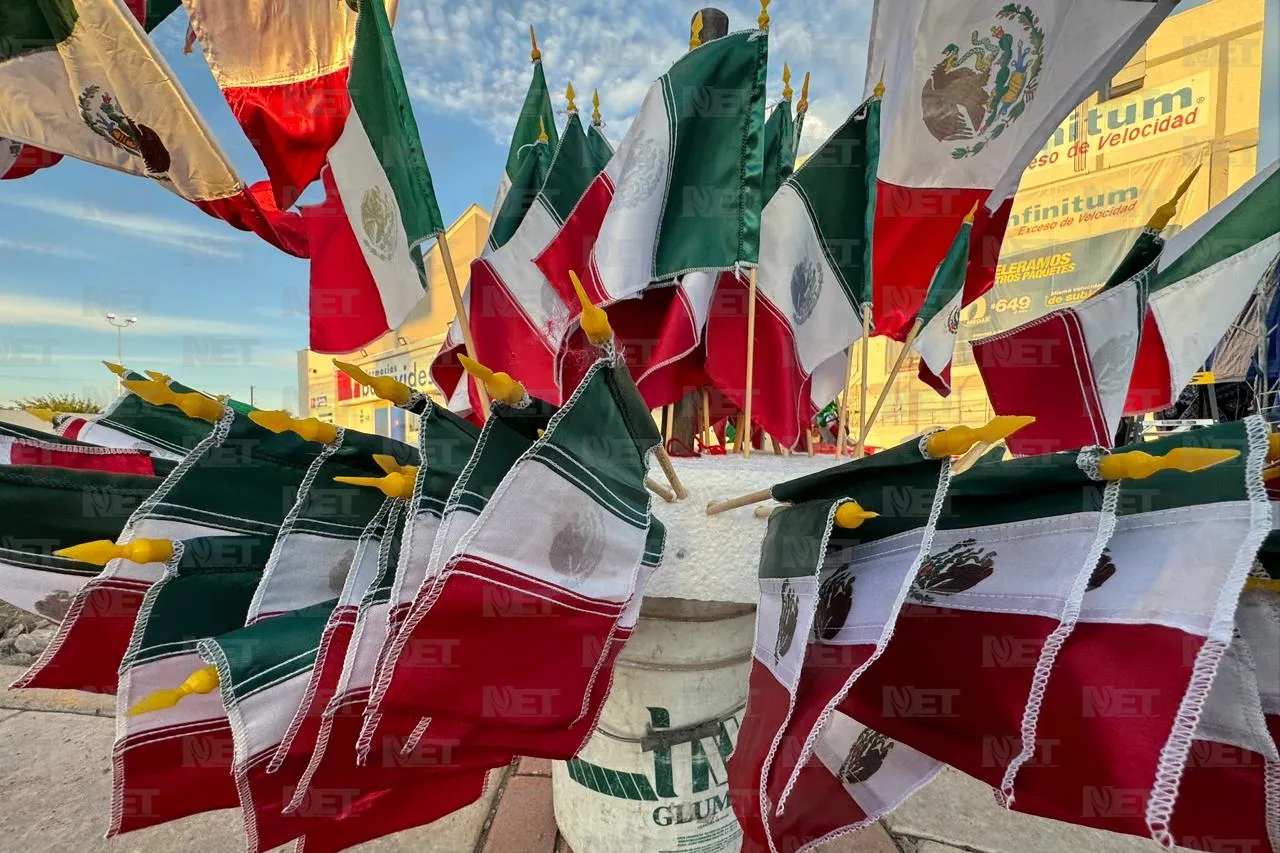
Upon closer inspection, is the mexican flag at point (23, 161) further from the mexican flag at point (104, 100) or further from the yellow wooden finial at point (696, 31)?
the yellow wooden finial at point (696, 31)

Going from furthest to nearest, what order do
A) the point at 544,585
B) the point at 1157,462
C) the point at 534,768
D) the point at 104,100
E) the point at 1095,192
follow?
the point at 1095,192
the point at 534,768
the point at 104,100
the point at 544,585
the point at 1157,462

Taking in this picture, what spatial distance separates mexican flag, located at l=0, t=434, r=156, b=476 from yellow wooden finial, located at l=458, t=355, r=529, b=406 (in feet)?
2.37

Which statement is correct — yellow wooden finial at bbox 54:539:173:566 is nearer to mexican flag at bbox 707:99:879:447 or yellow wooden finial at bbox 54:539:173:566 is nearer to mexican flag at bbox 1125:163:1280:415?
mexican flag at bbox 707:99:879:447

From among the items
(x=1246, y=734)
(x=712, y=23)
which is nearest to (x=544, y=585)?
(x=1246, y=734)

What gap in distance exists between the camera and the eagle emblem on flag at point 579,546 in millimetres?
707

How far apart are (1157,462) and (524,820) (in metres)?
1.75

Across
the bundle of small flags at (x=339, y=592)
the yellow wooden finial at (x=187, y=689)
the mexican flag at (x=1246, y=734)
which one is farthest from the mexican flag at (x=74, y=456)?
the mexican flag at (x=1246, y=734)

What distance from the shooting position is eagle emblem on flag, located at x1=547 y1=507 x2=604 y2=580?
0.71 meters

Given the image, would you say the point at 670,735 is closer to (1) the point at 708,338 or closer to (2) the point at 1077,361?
(1) the point at 708,338

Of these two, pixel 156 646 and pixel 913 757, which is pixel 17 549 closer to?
pixel 156 646

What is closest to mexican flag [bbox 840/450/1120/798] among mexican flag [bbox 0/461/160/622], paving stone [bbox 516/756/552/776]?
mexican flag [bbox 0/461/160/622]

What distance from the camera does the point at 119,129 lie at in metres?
1.51

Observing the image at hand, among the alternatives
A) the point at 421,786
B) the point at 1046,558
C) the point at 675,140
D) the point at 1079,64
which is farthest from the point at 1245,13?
the point at 421,786

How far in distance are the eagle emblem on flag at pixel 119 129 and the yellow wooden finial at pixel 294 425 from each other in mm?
1159
